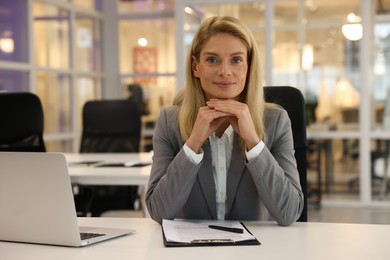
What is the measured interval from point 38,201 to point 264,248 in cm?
59

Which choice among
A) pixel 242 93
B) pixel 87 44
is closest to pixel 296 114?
pixel 242 93

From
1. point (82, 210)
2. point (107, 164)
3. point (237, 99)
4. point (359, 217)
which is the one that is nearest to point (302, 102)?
point (237, 99)

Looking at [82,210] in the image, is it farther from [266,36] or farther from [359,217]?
[266,36]

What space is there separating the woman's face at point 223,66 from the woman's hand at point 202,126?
0.10 metres

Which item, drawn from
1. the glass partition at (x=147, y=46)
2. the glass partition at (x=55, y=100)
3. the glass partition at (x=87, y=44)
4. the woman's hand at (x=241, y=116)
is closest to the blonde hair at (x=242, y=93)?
the woman's hand at (x=241, y=116)

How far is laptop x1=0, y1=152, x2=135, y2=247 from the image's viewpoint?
158 centimetres

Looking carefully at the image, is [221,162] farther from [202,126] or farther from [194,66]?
[194,66]

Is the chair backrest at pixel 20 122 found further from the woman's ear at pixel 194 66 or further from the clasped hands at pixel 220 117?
the clasped hands at pixel 220 117

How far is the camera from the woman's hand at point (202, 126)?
1.99m

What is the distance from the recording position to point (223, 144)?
2168 mm

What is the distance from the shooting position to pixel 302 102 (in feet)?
7.98

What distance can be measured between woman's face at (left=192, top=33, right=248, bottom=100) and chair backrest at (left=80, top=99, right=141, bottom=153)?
273 centimetres

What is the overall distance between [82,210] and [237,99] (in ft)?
6.91

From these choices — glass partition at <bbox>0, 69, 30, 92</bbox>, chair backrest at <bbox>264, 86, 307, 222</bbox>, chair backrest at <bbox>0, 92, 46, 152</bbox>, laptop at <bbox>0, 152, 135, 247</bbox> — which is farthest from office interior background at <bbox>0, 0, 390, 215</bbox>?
laptop at <bbox>0, 152, 135, 247</bbox>
